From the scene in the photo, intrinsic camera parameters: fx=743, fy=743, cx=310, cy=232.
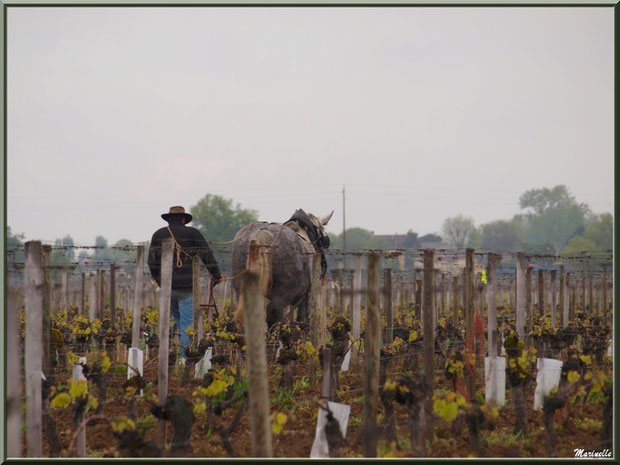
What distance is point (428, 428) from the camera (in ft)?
23.1

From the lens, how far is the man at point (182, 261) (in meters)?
11.5

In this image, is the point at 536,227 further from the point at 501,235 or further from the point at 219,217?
the point at 219,217

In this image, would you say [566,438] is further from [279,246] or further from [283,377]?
[279,246]

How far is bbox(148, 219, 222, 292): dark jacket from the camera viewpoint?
1139 centimetres

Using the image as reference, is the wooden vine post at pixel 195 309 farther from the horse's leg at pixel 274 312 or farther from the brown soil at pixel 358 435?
the brown soil at pixel 358 435

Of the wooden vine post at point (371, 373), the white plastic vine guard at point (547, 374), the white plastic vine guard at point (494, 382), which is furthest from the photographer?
the white plastic vine guard at point (494, 382)

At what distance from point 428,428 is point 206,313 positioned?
907 centimetres

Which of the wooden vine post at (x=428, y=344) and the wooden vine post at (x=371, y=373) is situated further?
the wooden vine post at (x=428, y=344)

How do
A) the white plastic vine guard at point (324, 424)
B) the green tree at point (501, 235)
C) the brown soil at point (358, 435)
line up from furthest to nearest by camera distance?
the green tree at point (501, 235) < the brown soil at point (358, 435) < the white plastic vine guard at point (324, 424)

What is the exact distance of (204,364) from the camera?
34.0ft

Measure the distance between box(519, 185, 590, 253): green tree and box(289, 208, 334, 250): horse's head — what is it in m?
108

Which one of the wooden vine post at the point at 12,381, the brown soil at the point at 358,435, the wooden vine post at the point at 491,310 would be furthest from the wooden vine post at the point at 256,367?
the wooden vine post at the point at 491,310

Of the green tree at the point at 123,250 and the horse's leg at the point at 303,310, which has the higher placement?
the green tree at the point at 123,250

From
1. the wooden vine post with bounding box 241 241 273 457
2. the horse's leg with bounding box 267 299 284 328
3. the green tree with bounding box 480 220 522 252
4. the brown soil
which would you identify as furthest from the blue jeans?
the green tree with bounding box 480 220 522 252
